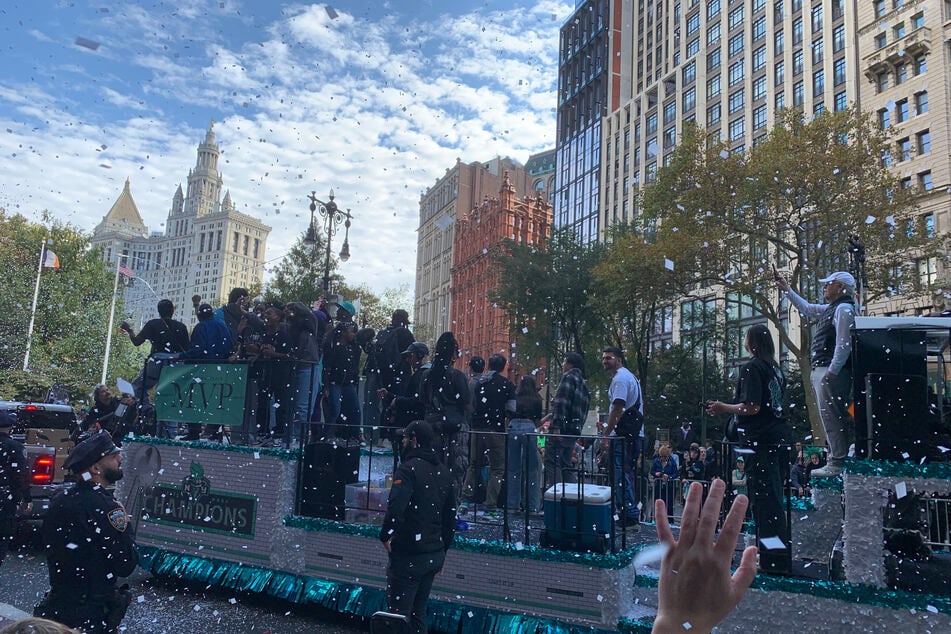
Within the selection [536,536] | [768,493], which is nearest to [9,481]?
[536,536]

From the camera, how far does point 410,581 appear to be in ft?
16.3

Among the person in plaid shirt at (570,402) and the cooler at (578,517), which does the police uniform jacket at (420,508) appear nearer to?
the cooler at (578,517)

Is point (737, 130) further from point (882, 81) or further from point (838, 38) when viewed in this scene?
point (882, 81)

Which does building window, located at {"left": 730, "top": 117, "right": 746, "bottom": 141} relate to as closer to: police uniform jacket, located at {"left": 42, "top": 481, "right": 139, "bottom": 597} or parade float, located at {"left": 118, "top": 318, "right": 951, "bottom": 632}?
parade float, located at {"left": 118, "top": 318, "right": 951, "bottom": 632}

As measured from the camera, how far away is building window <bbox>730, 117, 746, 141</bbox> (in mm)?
54875

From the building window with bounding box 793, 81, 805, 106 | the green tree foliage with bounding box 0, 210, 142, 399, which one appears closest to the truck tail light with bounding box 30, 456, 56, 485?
the green tree foliage with bounding box 0, 210, 142, 399

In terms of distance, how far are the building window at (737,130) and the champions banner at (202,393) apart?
54.7 m

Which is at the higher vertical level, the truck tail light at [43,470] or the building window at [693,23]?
the building window at [693,23]

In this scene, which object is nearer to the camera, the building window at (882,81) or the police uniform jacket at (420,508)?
the police uniform jacket at (420,508)

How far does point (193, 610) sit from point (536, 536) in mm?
3574

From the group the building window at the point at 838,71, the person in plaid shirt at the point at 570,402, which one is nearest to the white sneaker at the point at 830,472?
the person in plaid shirt at the point at 570,402

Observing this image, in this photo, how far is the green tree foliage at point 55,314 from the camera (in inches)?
1443

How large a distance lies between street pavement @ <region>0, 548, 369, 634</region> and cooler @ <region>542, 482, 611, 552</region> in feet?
7.71

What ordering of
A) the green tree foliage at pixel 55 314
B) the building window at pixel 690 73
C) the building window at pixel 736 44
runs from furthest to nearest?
the building window at pixel 690 73, the building window at pixel 736 44, the green tree foliage at pixel 55 314
